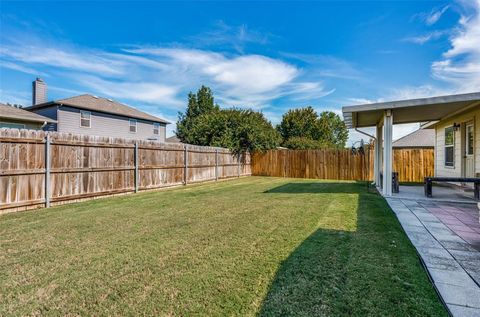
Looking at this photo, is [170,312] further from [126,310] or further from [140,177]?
[140,177]

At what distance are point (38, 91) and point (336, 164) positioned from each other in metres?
19.3

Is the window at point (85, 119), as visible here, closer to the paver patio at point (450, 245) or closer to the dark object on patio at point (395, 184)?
the dark object on patio at point (395, 184)

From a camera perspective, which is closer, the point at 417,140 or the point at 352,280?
the point at 352,280

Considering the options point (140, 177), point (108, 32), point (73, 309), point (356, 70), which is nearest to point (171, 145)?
point (140, 177)

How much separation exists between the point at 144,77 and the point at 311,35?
9.42 metres

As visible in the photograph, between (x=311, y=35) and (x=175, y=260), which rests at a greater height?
(x=311, y=35)

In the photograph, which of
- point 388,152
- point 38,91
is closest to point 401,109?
point 388,152

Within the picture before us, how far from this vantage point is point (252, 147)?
1633cm

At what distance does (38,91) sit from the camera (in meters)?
17.1

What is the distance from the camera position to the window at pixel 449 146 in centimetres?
955

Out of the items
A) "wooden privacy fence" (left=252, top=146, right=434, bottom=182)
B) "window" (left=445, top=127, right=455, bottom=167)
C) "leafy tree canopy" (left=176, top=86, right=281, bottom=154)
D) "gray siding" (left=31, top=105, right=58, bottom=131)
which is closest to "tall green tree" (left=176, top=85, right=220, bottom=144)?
"leafy tree canopy" (left=176, top=86, right=281, bottom=154)

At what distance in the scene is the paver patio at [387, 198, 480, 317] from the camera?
2.22 metres

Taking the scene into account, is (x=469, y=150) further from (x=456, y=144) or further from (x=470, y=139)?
(x=456, y=144)

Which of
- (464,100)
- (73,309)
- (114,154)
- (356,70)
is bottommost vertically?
(73,309)
